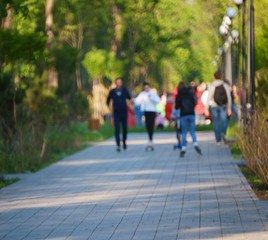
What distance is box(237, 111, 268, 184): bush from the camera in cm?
1505

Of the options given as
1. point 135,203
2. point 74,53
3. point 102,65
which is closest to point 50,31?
point 74,53

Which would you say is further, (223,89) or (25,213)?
(223,89)

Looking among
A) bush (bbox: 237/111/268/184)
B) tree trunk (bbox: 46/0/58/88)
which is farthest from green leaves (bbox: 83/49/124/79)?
bush (bbox: 237/111/268/184)

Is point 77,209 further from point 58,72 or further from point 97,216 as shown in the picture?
point 58,72

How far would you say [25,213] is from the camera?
13.1 metres

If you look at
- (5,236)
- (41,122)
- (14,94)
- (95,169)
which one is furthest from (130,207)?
(41,122)

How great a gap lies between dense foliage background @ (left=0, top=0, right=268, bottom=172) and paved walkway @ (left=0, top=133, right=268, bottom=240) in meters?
1.53

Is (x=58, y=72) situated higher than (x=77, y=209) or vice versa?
(x=58, y=72)

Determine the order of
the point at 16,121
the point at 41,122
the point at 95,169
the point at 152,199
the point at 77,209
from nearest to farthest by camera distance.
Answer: the point at 77,209 → the point at 152,199 → the point at 95,169 → the point at 16,121 → the point at 41,122

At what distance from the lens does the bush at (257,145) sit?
1505cm

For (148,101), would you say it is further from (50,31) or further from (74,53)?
(74,53)

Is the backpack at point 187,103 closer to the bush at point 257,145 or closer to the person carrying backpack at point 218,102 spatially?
the person carrying backpack at point 218,102

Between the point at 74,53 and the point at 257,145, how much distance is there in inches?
823

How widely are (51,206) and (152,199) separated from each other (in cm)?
144
